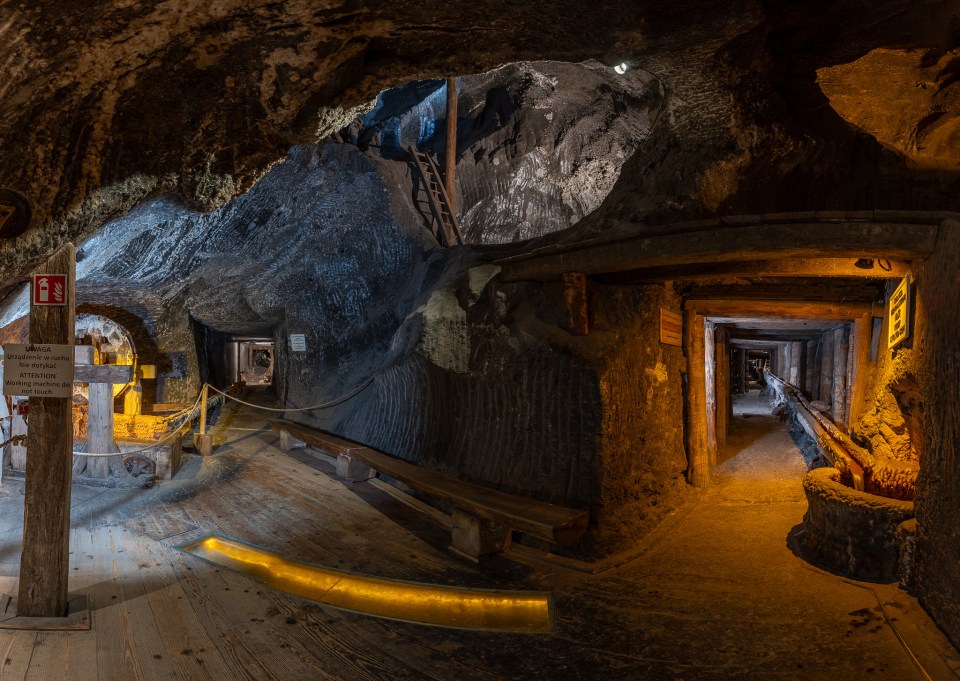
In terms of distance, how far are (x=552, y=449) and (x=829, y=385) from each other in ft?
26.7

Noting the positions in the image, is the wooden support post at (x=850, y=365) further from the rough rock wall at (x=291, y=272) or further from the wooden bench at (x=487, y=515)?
the rough rock wall at (x=291, y=272)

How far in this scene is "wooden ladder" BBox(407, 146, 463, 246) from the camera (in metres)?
12.3

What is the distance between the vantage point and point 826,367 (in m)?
11.8

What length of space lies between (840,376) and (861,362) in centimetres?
262

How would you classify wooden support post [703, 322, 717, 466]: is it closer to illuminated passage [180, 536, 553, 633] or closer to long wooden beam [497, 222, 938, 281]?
long wooden beam [497, 222, 938, 281]

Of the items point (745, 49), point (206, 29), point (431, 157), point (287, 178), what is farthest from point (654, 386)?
point (431, 157)

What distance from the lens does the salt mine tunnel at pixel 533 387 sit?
13.1 feet

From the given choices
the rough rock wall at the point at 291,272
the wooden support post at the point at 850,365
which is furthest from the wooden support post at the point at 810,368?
the rough rock wall at the point at 291,272

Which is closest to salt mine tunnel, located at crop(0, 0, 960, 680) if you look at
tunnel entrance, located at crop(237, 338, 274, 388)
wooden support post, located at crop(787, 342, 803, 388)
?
wooden support post, located at crop(787, 342, 803, 388)

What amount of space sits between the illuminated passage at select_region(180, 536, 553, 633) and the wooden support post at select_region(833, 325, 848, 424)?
24.1 ft

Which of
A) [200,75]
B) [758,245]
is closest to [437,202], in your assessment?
→ [200,75]

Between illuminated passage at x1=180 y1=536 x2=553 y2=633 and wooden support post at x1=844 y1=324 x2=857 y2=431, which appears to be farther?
wooden support post at x1=844 y1=324 x2=857 y2=431

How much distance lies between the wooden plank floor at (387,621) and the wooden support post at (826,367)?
5310mm

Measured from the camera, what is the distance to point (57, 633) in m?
4.02
